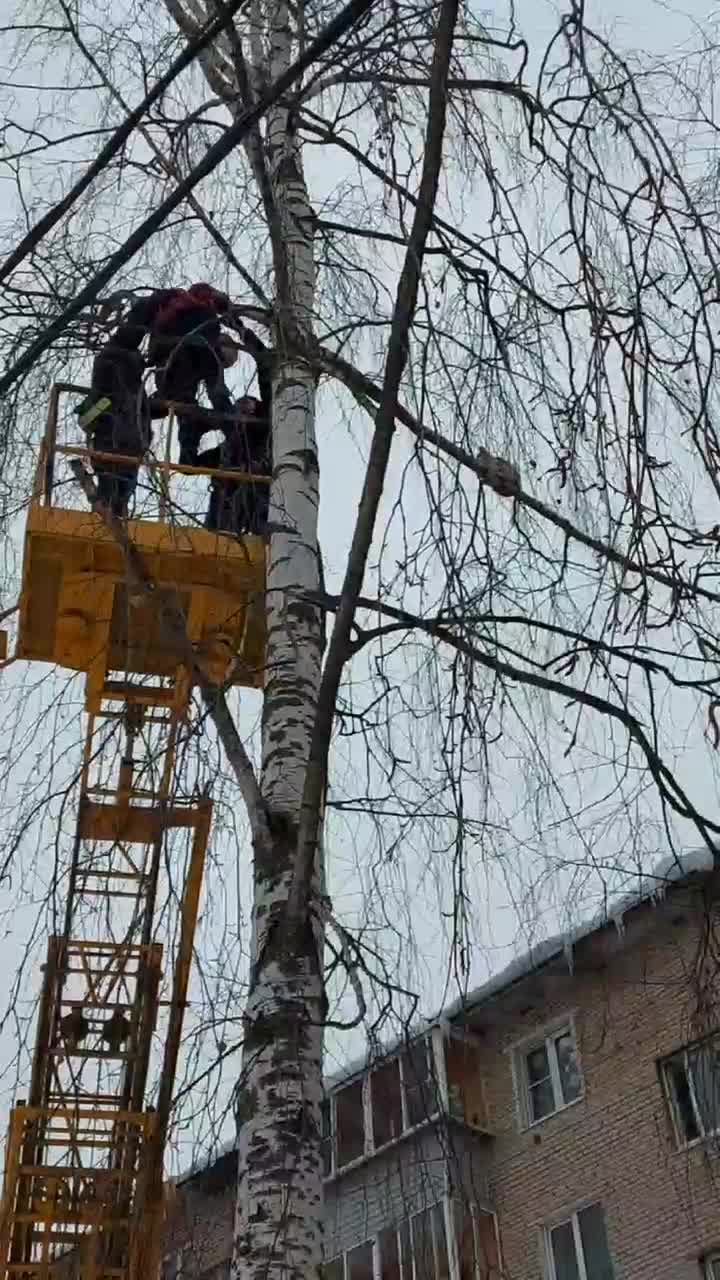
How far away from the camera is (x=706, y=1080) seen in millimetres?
4469

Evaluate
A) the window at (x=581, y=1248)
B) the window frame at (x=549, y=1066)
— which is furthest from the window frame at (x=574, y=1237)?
the window frame at (x=549, y=1066)

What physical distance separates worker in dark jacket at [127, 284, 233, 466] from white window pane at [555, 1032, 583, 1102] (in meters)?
11.4

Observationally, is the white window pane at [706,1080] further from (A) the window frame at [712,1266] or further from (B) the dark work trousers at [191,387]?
(A) the window frame at [712,1266]

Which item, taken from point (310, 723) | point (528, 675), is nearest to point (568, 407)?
point (528, 675)

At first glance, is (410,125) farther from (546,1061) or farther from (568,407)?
(546,1061)

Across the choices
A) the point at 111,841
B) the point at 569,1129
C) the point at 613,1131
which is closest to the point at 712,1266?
the point at 613,1131

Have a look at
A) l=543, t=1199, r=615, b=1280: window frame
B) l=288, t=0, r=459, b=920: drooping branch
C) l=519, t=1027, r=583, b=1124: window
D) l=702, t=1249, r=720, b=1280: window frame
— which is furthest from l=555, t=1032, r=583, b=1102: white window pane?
l=288, t=0, r=459, b=920: drooping branch

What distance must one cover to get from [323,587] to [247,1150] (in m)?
2.02

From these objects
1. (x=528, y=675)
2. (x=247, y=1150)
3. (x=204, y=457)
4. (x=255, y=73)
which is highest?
(x=255, y=73)

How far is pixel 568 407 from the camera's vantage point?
4340mm

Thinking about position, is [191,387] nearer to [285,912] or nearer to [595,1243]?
[285,912]

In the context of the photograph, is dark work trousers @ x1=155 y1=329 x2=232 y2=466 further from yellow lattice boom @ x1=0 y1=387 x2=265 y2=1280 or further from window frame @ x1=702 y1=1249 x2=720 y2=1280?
window frame @ x1=702 y1=1249 x2=720 y2=1280

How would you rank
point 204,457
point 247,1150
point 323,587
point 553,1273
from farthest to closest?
point 553,1273, point 204,457, point 323,587, point 247,1150

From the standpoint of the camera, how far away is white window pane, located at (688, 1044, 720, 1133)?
427 cm
